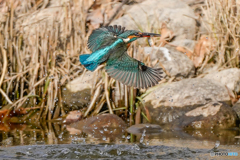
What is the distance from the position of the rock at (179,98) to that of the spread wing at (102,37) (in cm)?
153

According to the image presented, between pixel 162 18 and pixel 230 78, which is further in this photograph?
pixel 162 18

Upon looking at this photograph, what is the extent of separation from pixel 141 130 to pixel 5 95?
226 cm

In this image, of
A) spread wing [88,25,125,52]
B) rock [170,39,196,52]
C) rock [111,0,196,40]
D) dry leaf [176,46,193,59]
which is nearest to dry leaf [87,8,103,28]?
rock [111,0,196,40]

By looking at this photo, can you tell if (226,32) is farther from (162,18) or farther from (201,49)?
(162,18)

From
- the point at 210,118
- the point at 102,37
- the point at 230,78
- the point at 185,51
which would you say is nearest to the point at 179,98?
the point at 210,118

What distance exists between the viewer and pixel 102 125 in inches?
226

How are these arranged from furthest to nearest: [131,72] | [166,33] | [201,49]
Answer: [166,33] → [201,49] → [131,72]

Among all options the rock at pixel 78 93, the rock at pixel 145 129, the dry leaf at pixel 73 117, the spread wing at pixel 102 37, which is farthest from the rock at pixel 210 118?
the spread wing at pixel 102 37

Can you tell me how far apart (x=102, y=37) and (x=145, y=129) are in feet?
4.75

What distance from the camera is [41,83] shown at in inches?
255

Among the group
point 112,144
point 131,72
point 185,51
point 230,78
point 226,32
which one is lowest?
point 112,144

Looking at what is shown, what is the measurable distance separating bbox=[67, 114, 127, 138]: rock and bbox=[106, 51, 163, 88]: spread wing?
143 centimetres

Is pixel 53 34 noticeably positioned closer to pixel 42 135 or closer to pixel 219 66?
pixel 42 135

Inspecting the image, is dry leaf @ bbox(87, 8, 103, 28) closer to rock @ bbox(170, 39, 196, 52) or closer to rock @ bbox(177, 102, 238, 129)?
rock @ bbox(170, 39, 196, 52)
